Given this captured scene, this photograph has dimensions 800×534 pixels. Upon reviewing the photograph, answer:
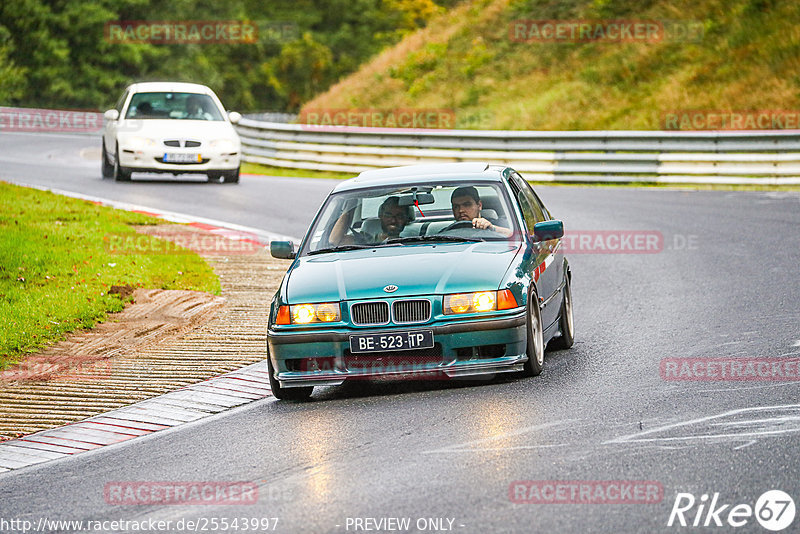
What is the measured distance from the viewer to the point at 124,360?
9.98m

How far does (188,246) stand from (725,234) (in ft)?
22.4

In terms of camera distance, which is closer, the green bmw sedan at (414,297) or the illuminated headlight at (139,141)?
the green bmw sedan at (414,297)

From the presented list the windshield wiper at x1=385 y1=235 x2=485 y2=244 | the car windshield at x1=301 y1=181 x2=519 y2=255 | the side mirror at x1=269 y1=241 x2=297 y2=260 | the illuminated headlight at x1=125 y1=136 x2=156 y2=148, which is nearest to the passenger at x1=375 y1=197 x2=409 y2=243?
the car windshield at x1=301 y1=181 x2=519 y2=255

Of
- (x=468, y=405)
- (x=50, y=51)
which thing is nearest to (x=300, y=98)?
(x=50, y=51)

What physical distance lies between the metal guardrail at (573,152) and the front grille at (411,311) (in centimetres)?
1645

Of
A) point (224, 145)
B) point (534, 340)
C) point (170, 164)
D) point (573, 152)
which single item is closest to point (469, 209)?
point (534, 340)

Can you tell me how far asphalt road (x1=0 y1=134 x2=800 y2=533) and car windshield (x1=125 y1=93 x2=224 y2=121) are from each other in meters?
13.5

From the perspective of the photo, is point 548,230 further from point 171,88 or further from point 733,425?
point 171,88

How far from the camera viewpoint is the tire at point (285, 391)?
8.48 metres

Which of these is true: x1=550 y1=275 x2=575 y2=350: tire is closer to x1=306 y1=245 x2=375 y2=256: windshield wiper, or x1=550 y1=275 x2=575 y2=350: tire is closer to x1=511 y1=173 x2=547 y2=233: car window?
x1=511 y1=173 x2=547 y2=233: car window

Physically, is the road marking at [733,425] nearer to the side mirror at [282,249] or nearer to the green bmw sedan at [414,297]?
the green bmw sedan at [414,297]

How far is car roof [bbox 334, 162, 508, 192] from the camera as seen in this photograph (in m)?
9.66

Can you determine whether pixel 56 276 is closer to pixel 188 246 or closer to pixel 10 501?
pixel 188 246

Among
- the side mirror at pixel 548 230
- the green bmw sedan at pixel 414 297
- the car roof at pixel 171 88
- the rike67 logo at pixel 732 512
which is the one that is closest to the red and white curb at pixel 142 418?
the green bmw sedan at pixel 414 297
